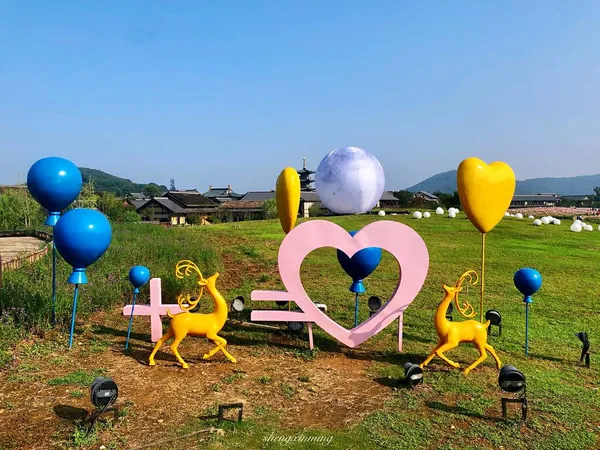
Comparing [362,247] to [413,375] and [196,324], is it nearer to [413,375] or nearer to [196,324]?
[413,375]

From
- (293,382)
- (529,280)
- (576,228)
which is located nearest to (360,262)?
(293,382)

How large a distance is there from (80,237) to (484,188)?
5481 millimetres

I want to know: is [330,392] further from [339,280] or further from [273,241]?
[273,241]

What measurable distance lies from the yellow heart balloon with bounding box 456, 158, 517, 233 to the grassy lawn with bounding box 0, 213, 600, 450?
211cm

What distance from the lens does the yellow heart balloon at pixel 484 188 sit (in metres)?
5.94

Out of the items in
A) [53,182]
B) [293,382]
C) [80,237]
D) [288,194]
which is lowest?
[293,382]

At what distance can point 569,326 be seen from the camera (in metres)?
8.15

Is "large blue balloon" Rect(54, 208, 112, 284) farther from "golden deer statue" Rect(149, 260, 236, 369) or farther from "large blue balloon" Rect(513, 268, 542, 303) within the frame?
"large blue balloon" Rect(513, 268, 542, 303)

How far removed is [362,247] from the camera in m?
6.20

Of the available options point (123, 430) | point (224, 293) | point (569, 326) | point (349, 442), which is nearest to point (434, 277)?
Answer: point (569, 326)

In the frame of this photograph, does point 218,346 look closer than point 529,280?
Yes

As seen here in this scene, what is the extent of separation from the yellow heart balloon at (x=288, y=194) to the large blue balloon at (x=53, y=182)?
10.2 ft

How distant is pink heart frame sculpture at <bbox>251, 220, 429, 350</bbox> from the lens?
6180 millimetres

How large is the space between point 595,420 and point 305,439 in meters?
3.10
